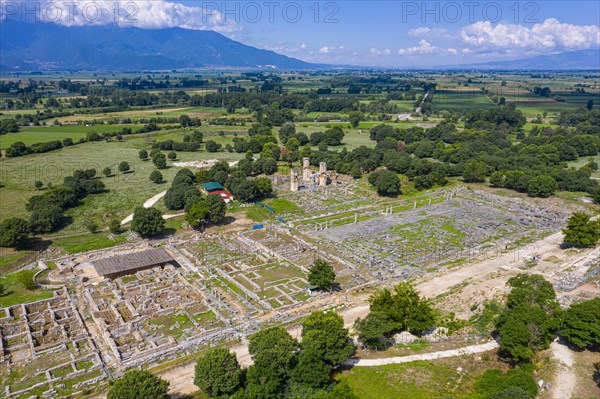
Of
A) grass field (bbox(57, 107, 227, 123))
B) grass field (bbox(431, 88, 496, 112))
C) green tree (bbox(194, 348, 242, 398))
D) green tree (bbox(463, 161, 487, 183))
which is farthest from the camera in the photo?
grass field (bbox(431, 88, 496, 112))

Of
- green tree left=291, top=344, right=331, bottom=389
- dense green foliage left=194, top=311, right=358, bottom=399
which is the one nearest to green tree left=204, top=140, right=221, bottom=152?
dense green foliage left=194, top=311, right=358, bottom=399

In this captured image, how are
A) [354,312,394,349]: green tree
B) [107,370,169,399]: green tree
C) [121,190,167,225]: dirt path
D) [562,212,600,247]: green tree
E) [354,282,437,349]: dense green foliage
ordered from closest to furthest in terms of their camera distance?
[107,370,169,399]: green tree → [354,312,394,349]: green tree → [354,282,437,349]: dense green foliage → [562,212,600,247]: green tree → [121,190,167,225]: dirt path

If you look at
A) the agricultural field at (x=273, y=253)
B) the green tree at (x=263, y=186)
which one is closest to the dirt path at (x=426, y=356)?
the agricultural field at (x=273, y=253)

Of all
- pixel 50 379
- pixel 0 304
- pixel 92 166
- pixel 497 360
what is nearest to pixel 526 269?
pixel 497 360

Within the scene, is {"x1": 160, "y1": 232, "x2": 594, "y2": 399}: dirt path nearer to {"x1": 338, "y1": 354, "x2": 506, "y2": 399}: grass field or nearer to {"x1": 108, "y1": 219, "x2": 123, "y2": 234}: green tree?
{"x1": 338, "y1": 354, "x2": 506, "y2": 399}: grass field

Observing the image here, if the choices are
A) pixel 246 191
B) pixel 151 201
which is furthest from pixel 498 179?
pixel 151 201

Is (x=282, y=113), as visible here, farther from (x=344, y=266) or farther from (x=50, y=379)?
(x=50, y=379)
